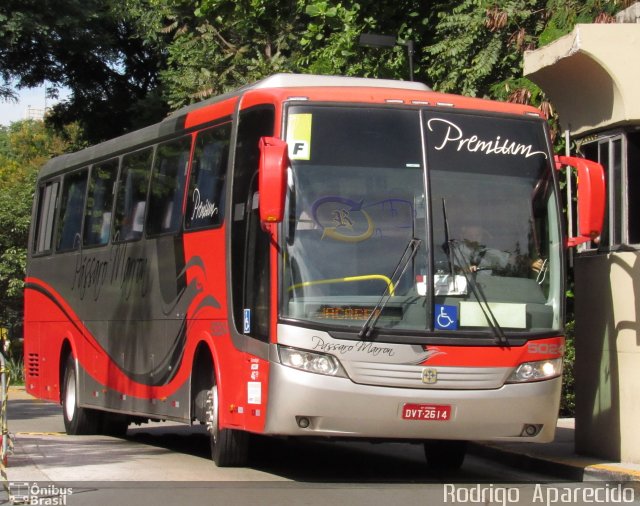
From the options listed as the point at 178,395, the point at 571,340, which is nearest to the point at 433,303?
the point at 178,395

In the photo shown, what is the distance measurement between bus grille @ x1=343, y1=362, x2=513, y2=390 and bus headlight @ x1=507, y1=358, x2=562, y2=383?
0.10 metres

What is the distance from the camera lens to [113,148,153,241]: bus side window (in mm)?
15234

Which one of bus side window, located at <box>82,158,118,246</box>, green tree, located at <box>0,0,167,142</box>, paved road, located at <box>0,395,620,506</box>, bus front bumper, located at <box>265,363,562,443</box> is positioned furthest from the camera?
green tree, located at <box>0,0,167,142</box>

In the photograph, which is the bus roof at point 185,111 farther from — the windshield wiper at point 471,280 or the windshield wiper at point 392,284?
the windshield wiper at point 392,284

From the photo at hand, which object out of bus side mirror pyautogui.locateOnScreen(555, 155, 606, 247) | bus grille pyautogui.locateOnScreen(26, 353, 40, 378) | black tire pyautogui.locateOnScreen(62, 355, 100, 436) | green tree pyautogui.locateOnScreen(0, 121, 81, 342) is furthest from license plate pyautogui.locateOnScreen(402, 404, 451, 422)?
green tree pyautogui.locateOnScreen(0, 121, 81, 342)

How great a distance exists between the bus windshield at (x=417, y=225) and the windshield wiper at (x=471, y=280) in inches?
0.5

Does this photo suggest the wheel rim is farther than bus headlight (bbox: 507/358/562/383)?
Yes

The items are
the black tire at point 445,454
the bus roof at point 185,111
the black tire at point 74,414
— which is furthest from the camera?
the black tire at point 74,414

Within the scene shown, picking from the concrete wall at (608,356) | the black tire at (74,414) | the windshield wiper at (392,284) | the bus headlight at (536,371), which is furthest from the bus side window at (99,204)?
the bus headlight at (536,371)

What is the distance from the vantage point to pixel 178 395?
13.5m

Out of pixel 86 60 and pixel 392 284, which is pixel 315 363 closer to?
pixel 392 284

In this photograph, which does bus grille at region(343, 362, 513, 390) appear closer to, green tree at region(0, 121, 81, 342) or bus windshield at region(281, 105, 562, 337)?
bus windshield at region(281, 105, 562, 337)

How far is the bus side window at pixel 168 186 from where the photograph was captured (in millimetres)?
13906

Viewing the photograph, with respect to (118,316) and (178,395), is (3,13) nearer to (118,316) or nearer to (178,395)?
(118,316)
